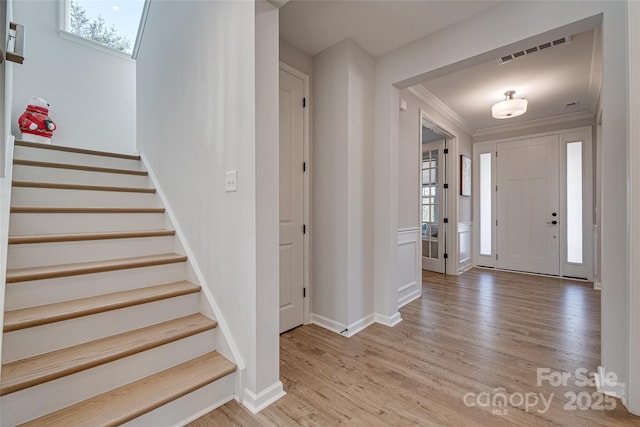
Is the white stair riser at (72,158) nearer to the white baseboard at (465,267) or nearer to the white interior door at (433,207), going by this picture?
the white interior door at (433,207)

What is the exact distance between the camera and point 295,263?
2.64 meters

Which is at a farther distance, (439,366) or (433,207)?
(433,207)

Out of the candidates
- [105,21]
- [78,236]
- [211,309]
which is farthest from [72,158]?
[105,21]

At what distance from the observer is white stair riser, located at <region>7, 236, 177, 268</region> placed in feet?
5.41

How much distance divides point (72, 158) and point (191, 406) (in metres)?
2.55

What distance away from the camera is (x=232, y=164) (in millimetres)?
1713

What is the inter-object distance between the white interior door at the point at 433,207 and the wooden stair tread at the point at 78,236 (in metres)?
4.22

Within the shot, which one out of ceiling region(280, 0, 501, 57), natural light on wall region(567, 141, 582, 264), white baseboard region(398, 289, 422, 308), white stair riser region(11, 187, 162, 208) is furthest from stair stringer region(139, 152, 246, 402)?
natural light on wall region(567, 141, 582, 264)

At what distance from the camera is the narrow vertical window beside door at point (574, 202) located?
14.6ft

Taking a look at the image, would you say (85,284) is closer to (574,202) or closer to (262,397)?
(262,397)

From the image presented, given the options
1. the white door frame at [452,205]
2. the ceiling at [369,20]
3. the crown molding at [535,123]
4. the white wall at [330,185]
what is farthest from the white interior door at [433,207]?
the white wall at [330,185]

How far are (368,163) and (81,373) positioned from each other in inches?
97.6

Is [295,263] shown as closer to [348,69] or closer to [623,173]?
[348,69]

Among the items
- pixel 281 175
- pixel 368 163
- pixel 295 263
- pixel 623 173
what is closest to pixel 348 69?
pixel 368 163
